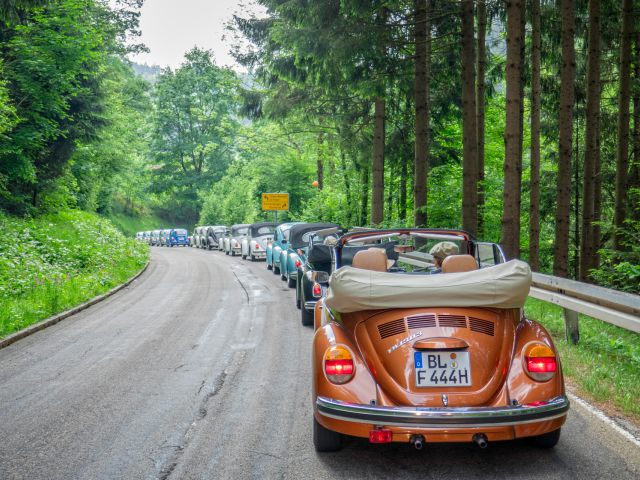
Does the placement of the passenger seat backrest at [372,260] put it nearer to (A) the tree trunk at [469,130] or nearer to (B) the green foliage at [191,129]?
(A) the tree trunk at [469,130]

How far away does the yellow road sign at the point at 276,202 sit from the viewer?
38.1 meters

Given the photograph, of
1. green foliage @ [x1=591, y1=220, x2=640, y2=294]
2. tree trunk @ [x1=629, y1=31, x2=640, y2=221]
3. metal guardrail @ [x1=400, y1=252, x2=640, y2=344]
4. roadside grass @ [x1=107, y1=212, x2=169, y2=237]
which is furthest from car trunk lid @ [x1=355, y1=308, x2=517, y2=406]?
roadside grass @ [x1=107, y1=212, x2=169, y2=237]

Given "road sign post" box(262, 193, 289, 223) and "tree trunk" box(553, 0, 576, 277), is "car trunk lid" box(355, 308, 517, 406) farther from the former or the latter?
"road sign post" box(262, 193, 289, 223)

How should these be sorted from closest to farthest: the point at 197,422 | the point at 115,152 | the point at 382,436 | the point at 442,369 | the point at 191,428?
the point at 382,436 → the point at 442,369 → the point at 191,428 → the point at 197,422 → the point at 115,152

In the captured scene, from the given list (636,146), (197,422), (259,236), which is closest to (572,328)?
(197,422)

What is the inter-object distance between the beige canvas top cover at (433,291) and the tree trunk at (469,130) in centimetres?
1013

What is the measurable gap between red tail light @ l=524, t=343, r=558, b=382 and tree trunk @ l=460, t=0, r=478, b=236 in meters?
10.3

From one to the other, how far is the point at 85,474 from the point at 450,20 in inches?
634

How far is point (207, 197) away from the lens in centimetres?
5981

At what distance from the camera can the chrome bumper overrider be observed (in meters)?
3.77

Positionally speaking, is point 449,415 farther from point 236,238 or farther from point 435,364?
point 236,238

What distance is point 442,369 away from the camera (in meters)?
4.02

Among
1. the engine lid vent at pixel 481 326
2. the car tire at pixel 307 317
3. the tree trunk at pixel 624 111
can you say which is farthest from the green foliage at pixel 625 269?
the car tire at pixel 307 317

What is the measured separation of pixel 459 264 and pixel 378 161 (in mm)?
16268
